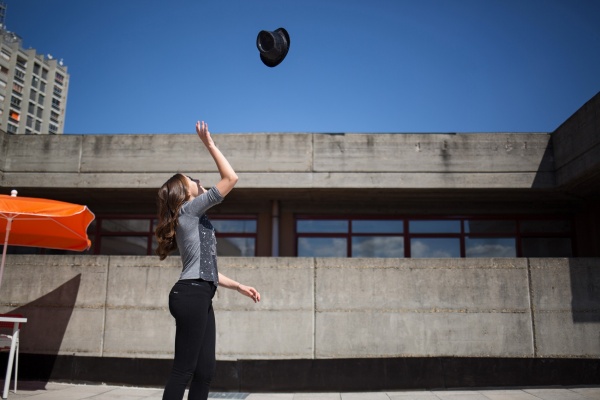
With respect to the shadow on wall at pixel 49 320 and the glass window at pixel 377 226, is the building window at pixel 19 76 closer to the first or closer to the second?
the glass window at pixel 377 226

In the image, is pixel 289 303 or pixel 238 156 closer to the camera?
pixel 289 303

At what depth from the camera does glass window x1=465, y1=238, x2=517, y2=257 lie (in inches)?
449

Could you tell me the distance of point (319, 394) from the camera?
6.87 m

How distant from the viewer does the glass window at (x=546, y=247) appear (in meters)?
11.5

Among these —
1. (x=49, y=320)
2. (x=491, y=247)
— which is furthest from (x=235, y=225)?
(x=491, y=247)

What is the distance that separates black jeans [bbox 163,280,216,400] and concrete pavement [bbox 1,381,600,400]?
4.10 m

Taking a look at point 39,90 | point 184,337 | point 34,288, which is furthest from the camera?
point 39,90

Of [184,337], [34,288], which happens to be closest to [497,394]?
[184,337]

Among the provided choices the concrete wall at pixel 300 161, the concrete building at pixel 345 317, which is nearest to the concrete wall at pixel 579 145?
the concrete building at pixel 345 317

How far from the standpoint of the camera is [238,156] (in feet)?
33.5

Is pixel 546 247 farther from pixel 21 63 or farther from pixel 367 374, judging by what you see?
pixel 21 63

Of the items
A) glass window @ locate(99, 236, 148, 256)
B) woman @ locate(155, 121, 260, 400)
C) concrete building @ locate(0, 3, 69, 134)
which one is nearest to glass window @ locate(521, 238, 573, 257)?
glass window @ locate(99, 236, 148, 256)

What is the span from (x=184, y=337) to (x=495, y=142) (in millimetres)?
9019

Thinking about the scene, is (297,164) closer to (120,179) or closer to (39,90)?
(120,179)
